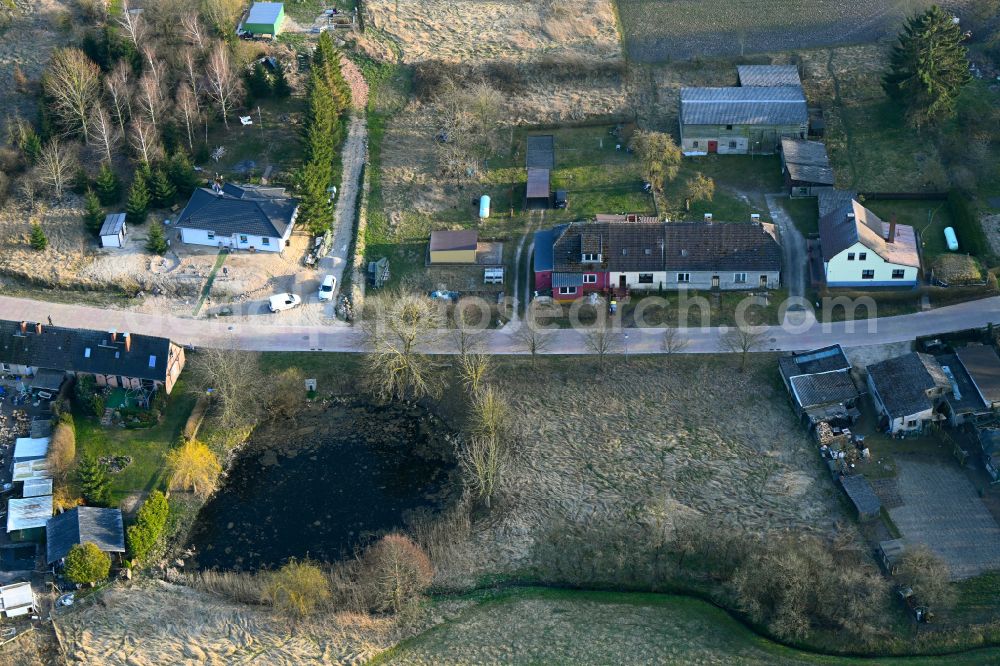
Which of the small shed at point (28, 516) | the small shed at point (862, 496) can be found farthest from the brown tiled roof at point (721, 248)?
the small shed at point (28, 516)

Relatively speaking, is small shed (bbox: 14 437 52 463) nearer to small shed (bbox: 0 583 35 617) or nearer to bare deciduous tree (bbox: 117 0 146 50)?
small shed (bbox: 0 583 35 617)

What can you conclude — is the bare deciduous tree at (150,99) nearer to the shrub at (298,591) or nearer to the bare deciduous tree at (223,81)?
the bare deciduous tree at (223,81)

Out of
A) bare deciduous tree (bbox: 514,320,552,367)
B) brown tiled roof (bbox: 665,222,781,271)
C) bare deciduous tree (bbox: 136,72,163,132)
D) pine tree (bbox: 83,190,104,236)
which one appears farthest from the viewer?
bare deciduous tree (bbox: 136,72,163,132)

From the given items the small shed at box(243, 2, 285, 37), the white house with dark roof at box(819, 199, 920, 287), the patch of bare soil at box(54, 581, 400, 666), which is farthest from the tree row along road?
the small shed at box(243, 2, 285, 37)

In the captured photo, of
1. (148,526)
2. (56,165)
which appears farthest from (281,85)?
(148,526)

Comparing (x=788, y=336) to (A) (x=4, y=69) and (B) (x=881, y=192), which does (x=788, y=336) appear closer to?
(B) (x=881, y=192)

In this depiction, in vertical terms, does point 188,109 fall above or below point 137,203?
above

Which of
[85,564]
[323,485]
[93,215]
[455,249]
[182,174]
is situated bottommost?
[85,564]

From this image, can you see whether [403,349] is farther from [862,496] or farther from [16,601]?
[862,496]
